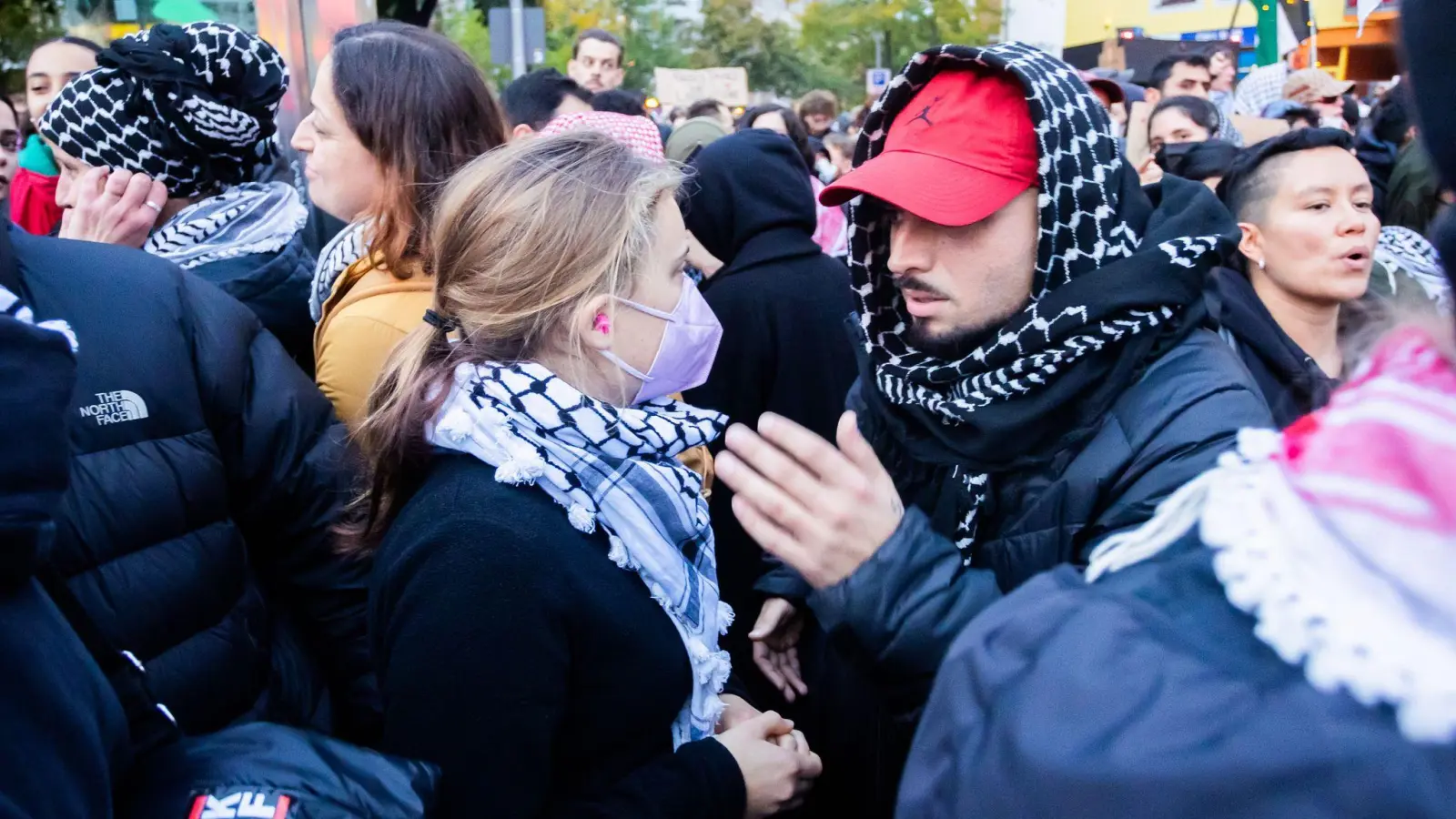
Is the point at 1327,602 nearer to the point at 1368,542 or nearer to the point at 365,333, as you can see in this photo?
the point at 1368,542

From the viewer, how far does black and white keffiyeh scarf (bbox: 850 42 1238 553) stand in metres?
1.82

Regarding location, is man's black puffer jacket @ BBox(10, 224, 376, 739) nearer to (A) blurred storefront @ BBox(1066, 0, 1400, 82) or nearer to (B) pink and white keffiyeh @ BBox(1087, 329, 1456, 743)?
(B) pink and white keffiyeh @ BBox(1087, 329, 1456, 743)

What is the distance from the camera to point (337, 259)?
8.88 feet

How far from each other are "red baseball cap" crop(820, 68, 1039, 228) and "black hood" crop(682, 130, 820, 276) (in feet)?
5.25

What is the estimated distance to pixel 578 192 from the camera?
6.25 feet

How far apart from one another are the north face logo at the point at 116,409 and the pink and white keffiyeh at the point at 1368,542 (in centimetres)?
159

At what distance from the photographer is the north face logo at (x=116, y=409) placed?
1663mm

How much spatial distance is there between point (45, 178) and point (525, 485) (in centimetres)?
392

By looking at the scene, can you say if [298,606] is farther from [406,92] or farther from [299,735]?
[406,92]

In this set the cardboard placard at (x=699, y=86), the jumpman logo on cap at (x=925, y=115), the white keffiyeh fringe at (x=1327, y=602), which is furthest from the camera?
the cardboard placard at (x=699, y=86)

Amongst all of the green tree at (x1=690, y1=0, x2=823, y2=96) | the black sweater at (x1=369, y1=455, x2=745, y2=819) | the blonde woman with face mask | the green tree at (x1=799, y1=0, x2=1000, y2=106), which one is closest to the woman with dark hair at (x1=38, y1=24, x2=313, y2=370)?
the blonde woman with face mask

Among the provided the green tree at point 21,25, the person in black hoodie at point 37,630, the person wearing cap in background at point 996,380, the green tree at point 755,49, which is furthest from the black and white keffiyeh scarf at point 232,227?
the green tree at point 755,49

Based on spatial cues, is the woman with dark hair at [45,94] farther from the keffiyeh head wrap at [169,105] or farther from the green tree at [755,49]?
the green tree at [755,49]

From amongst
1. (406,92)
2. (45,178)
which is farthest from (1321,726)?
(45,178)
